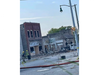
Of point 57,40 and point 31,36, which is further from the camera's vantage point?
point 57,40

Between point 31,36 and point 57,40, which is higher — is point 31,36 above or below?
above

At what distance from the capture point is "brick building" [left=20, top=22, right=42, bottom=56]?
74.6 ft

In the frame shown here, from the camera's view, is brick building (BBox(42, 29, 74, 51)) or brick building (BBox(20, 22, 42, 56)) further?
brick building (BBox(42, 29, 74, 51))

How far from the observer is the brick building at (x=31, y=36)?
22.8 m

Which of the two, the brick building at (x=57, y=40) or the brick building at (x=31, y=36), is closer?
the brick building at (x=31, y=36)

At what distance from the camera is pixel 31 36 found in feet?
76.8
